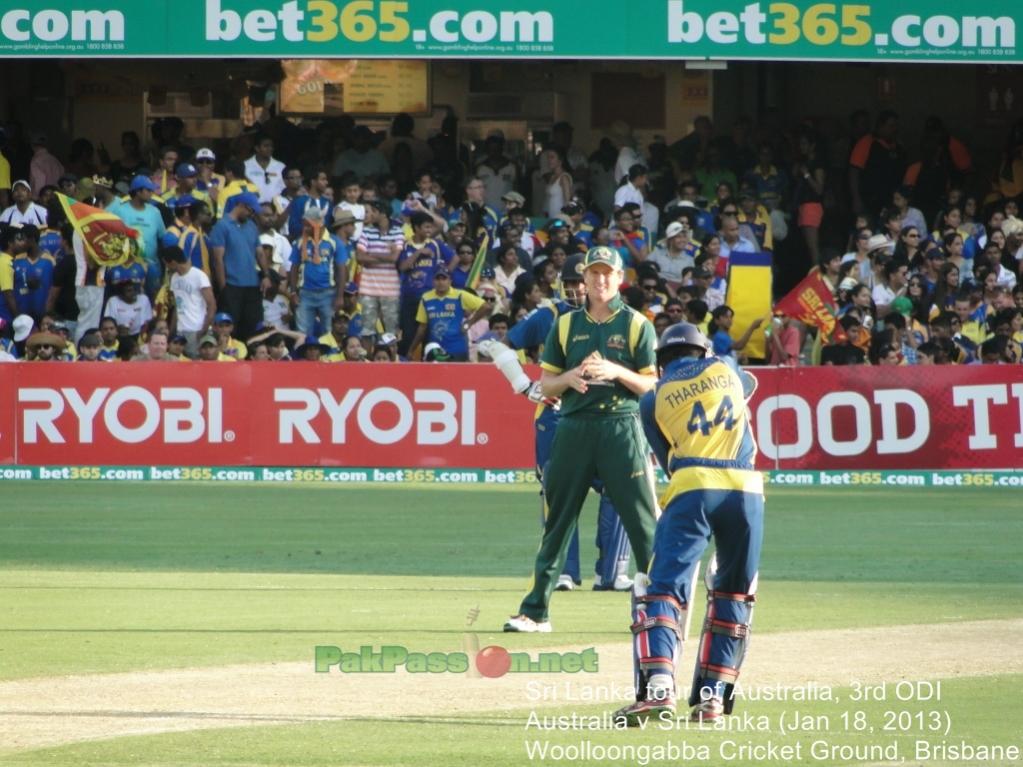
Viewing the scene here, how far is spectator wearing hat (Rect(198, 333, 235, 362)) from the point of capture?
2334 cm

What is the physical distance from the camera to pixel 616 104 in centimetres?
3244

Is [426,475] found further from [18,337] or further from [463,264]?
[18,337]

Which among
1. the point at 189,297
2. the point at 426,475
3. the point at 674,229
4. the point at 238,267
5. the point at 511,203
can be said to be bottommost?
the point at 426,475

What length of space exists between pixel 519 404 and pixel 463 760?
15.0 metres

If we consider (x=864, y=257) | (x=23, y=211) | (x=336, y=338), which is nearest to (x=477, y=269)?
(x=336, y=338)

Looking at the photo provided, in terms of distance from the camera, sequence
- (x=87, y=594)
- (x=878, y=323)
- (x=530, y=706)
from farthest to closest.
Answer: (x=878, y=323) → (x=87, y=594) → (x=530, y=706)

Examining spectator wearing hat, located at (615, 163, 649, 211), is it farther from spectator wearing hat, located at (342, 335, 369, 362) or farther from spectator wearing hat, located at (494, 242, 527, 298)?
spectator wearing hat, located at (342, 335, 369, 362)

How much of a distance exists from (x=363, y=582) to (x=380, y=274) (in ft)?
37.1

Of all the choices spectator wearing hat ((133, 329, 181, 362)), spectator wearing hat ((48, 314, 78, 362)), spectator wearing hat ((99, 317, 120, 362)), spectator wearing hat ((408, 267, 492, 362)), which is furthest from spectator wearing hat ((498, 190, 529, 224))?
spectator wearing hat ((48, 314, 78, 362))

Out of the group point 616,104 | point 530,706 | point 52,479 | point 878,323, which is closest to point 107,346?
point 52,479

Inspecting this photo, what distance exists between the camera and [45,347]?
23.4 meters

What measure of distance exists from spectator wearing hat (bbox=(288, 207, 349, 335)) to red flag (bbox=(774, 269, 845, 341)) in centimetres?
563

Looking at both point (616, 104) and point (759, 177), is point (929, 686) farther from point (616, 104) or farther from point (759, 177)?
point (616, 104)

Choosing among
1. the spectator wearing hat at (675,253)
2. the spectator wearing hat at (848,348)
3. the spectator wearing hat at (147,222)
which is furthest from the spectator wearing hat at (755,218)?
the spectator wearing hat at (147,222)
